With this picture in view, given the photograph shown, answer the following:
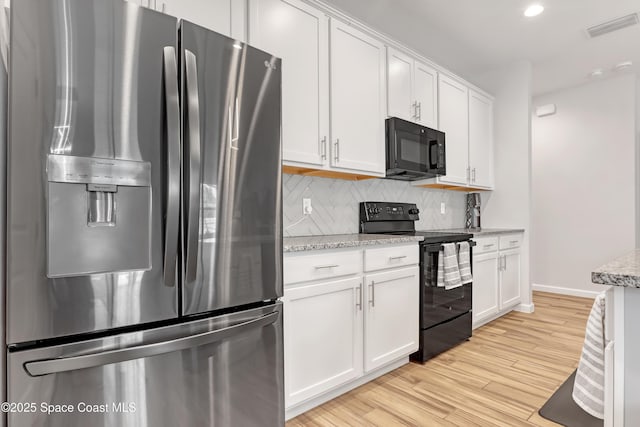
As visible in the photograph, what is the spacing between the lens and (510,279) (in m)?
3.56

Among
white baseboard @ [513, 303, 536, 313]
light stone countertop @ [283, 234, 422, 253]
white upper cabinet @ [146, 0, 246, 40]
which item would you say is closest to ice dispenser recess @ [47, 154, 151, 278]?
light stone countertop @ [283, 234, 422, 253]

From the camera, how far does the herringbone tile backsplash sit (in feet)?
7.84

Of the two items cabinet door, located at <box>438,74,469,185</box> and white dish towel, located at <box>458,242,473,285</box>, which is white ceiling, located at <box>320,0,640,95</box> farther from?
white dish towel, located at <box>458,242,473,285</box>

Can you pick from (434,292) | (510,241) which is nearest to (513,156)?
(510,241)

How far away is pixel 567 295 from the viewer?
450 centimetres

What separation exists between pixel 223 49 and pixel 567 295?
5.06 metres

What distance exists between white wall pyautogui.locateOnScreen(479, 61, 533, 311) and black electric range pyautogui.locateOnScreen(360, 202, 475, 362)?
1351mm

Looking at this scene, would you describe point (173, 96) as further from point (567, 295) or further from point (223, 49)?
point (567, 295)

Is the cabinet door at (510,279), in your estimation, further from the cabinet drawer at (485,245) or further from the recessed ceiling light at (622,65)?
the recessed ceiling light at (622,65)

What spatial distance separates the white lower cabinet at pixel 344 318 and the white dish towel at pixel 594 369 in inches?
41.6

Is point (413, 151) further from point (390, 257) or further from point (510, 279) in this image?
point (510, 279)

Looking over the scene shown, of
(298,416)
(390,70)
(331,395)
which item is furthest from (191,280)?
(390,70)

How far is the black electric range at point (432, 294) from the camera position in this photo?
8.03 feet

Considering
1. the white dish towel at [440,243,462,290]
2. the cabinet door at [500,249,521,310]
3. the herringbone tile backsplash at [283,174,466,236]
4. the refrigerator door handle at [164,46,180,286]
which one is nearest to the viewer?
the refrigerator door handle at [164,46,180,286]
